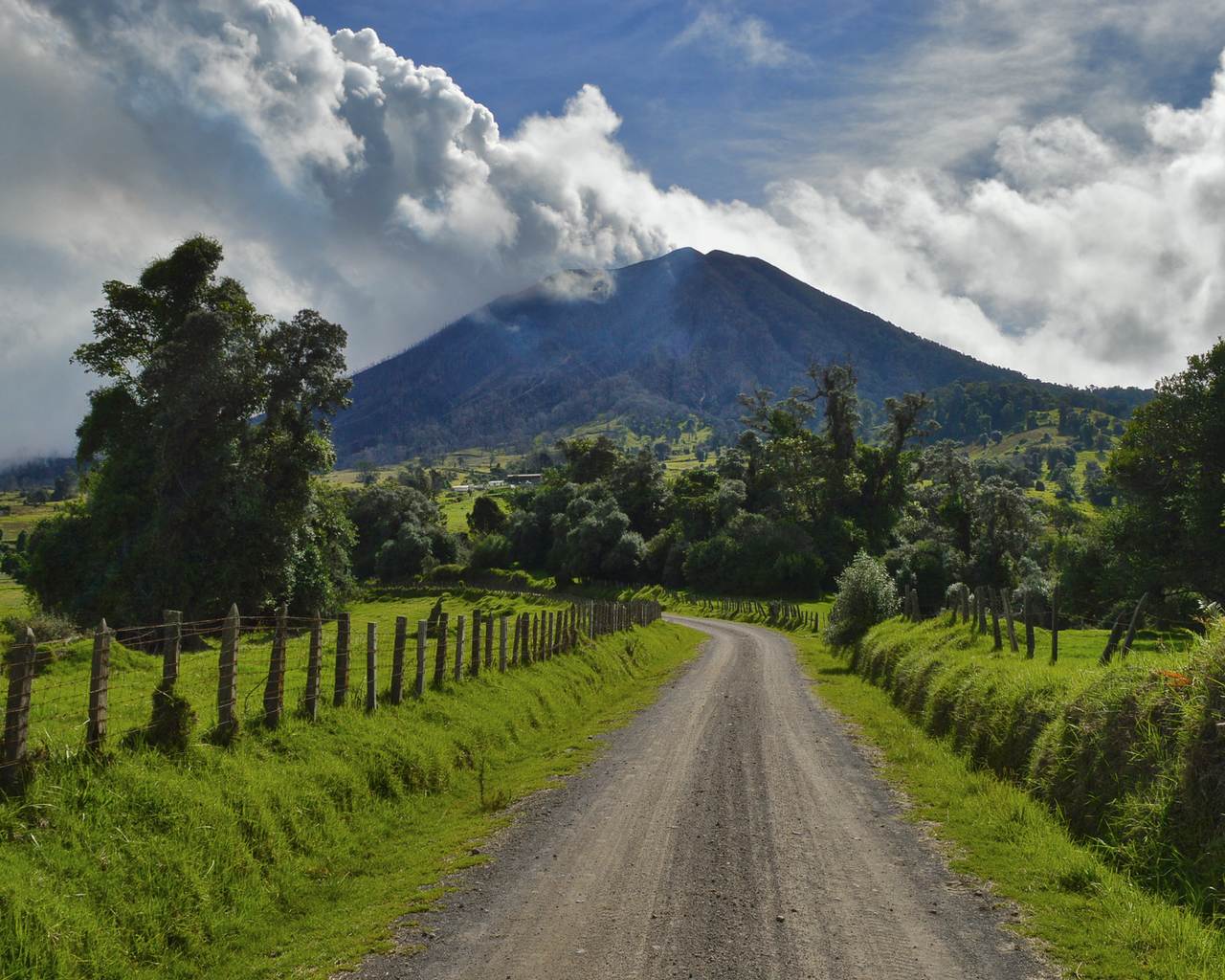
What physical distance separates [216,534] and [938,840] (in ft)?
97.9

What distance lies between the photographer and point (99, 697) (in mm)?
7984

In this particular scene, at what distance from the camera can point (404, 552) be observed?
10625 centimetres

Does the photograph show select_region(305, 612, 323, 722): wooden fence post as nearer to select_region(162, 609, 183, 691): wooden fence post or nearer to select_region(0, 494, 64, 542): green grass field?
select_region(162, 609, 183, 691): wooden fence post

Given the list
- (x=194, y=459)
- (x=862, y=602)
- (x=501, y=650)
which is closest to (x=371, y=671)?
(x=501, y=650)

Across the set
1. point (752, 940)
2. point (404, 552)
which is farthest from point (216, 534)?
point (404, 552)

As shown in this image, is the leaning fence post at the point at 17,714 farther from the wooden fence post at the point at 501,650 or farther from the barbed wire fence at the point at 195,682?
the wooden fence post at the point at 501,650

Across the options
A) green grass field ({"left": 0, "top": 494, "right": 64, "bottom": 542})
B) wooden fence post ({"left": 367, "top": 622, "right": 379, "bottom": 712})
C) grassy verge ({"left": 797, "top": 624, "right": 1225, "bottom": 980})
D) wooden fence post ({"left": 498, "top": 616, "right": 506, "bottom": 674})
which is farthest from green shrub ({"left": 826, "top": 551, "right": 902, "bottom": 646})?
green grass field ({"left": 0, "top": 494, "right": 64, "bottom": 542})

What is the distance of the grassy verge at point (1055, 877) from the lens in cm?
604

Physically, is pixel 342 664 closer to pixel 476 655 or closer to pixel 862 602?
pixel 476 655

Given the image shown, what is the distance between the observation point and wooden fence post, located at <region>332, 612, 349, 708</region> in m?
12.5

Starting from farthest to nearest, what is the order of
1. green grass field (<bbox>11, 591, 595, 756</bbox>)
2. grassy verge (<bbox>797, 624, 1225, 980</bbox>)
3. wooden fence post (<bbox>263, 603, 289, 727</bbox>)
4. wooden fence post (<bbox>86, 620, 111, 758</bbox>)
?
wooden fence post (<bbox>263, 603, 289, 727</bbox>) → green grass field (<bbox>11, 591, 595, 756</bbox>) → wooden fence post (<bbox>86, 620, 111, 758</bbox>) → grassy verge (<bbox>797, 624, 1225, 980</bbox>)

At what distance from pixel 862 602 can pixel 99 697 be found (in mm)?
30944

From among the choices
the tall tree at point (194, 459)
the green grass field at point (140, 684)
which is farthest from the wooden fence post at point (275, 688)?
the tall tree at point (194, 459)

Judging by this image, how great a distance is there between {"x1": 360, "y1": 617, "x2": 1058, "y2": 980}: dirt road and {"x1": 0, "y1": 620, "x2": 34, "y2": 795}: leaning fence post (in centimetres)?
402
